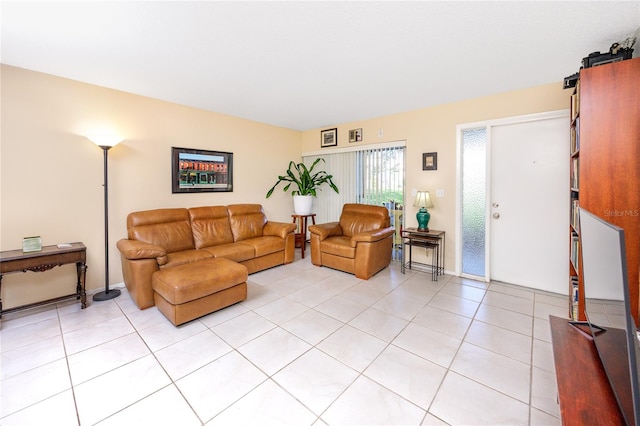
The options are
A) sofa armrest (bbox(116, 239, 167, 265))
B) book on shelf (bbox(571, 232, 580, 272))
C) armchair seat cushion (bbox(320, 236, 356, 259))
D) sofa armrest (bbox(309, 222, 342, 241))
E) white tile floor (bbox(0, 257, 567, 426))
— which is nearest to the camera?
white tile floor (bbox(0, 257, 567, 426))

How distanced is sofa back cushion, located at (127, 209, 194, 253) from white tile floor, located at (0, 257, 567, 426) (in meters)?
0.77

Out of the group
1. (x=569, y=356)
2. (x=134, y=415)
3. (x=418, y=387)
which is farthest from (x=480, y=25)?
(x=134, y=415)

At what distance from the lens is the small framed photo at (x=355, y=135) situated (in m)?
4.85

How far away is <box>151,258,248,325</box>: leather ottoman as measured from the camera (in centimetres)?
240

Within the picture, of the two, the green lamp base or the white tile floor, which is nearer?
the white tile floor

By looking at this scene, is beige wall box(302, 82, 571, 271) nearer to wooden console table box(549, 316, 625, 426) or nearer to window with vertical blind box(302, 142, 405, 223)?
window with vertical blind box(302, 142, 405, 223)

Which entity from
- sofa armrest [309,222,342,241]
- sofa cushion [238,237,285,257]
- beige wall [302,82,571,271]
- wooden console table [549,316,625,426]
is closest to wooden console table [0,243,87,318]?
sofa cushion [238,237,285,257]

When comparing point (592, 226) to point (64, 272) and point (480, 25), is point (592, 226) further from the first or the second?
point (64, 272)

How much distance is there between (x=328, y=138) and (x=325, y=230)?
6.85ft

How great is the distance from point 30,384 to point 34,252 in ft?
4.72

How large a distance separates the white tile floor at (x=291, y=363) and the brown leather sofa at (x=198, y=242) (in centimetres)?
43

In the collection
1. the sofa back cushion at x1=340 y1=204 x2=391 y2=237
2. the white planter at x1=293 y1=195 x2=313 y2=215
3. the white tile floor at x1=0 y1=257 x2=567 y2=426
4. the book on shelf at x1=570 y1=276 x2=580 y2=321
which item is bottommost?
the white tile floor at x1=0 y1=257 x2=567 y2=426

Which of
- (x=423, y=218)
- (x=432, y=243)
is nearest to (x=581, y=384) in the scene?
(x=432, y=243)

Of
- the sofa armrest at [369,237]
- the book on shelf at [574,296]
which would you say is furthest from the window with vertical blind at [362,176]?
the book on shelf at [574,296]
